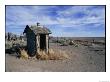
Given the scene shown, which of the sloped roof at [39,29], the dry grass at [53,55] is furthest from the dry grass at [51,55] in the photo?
the sloped roof at [39,29]

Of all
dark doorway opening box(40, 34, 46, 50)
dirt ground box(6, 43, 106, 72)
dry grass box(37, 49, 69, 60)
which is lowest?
dirt ground box(6, 43, 106, 72)

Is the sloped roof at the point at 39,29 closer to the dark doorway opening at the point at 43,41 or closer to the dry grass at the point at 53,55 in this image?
the dark doorway opening at the point at 43,41

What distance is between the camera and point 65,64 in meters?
3.74

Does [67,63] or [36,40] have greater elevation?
[36,40]

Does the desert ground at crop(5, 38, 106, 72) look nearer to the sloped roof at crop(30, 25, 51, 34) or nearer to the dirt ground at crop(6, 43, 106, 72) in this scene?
the dirt ground at crop(6, 43, 106, 72)

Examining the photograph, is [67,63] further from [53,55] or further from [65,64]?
[53,55]

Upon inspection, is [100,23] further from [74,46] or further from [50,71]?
[50,71]

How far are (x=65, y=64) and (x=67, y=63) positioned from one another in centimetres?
2

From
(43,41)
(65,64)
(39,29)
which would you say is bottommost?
(65,64)

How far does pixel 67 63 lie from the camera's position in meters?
3.74

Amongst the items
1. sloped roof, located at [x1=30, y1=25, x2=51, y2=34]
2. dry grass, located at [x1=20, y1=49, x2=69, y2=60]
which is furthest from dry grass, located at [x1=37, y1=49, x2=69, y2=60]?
sloped roof, located at [x1=30, y1=25, x2=51, y2=34]

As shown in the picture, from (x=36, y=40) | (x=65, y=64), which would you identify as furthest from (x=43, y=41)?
(x=65, y=64)

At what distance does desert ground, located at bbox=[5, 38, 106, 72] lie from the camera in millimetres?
3725
